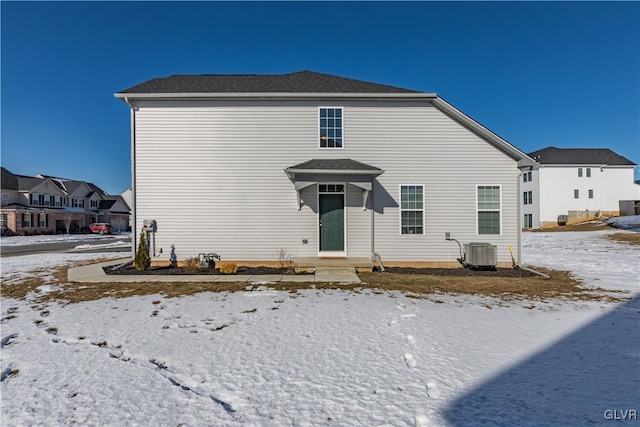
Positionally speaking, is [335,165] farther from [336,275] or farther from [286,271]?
[286,271]

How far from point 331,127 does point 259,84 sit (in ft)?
9.75

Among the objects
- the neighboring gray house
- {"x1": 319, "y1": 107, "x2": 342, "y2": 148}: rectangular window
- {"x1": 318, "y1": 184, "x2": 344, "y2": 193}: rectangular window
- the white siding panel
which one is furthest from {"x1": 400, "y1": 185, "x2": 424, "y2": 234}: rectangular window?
{"x1": 319, "y1": 107, "x2": 342, "y2": 148}: rectangular window

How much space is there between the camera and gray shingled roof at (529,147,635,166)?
34.7 metres

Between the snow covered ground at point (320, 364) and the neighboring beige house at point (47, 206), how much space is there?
126ft

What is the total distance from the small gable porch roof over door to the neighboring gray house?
0.43 metres

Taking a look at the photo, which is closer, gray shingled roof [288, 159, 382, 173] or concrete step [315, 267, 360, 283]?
concrete step [315, 267, 360, 283]

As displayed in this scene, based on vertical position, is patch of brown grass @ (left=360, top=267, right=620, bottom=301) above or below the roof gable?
below

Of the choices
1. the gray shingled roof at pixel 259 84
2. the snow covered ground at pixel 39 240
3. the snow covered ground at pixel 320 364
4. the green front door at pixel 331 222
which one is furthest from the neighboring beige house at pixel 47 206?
the green front door at pixel 331 222

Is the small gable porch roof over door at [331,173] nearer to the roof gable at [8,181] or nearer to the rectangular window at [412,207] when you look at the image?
the rectangular window at [412,207]

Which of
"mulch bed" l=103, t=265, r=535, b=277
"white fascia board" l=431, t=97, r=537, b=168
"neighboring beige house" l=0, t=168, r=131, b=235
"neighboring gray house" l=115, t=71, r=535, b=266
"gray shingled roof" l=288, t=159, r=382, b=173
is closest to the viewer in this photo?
"mulch bed" l=103, t=265, r=535, b=277

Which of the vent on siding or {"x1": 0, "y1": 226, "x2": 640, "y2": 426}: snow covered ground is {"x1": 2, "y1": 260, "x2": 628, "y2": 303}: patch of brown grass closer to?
{"x1": 0, "y1": 226, "x2": 640, "y2": 426}: snow covered ground

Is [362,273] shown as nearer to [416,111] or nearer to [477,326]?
[477,326]

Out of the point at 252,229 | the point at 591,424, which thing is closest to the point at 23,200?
the point at 252,229

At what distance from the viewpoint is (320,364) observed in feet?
11.1
